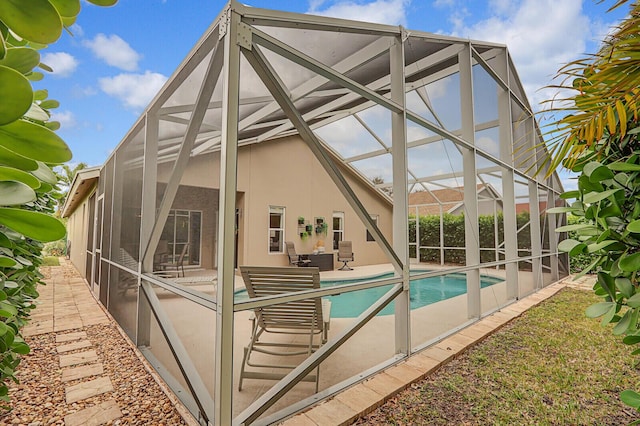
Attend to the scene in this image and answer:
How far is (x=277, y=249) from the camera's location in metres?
10.0

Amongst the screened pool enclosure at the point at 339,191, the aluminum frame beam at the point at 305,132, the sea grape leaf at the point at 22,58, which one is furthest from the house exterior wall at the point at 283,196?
the sea grape leaf at the point at 22,58

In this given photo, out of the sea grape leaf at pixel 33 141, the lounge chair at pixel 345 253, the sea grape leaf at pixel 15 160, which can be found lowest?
the lounge chair at pixel 345 253

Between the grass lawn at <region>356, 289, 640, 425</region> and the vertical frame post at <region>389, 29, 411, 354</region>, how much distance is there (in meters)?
0.51

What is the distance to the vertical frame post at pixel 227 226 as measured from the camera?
1.86m

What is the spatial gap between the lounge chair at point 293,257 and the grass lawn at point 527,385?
21.5 ft

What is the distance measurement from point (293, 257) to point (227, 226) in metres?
8.14

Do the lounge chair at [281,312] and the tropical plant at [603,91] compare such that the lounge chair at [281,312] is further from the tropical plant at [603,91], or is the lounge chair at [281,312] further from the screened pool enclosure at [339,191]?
the tropical plant at [603,91]

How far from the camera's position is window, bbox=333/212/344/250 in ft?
29.6

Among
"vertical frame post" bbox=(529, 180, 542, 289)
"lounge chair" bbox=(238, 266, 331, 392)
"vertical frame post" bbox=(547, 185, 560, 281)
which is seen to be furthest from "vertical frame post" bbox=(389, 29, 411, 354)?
"vertical frame post" bbox=(547, 185, 560, 281)

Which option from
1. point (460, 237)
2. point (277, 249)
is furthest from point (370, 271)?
point (277, 249)

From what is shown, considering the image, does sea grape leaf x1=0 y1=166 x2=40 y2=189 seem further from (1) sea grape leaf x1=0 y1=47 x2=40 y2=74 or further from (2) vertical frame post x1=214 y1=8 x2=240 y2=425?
(2) vertical frame post x1=214 y1=8 x2=240 y2=425

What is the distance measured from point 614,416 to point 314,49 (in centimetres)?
430

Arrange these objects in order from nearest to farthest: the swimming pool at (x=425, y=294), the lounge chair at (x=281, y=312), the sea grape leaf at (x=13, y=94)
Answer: the sea grape leaf at (x=13, y=94)
the lounge chair at (x=281, y=312)
the swimming pool at (x=425, y=294)

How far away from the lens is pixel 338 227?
9.15 m
